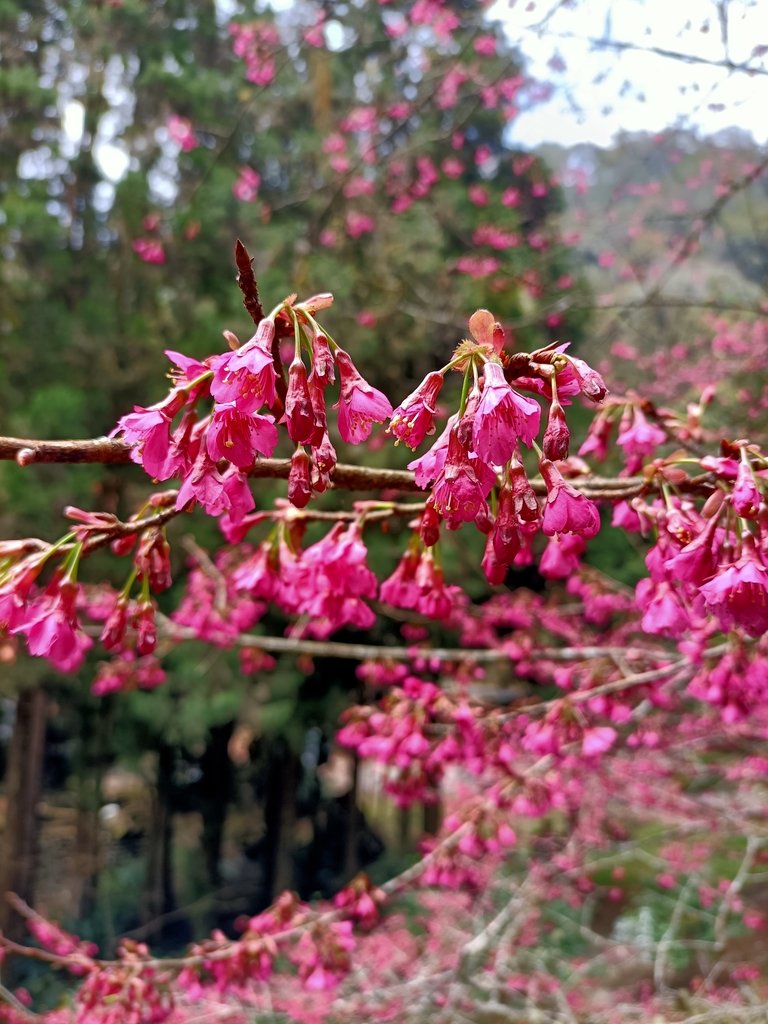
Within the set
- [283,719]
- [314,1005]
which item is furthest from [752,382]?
[314,1005]

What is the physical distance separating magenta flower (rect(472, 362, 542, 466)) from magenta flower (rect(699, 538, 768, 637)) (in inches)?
11.9

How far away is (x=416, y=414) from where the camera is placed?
0.81 m

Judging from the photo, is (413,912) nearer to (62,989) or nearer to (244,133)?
(62,989)

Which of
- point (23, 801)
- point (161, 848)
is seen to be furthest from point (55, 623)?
point (161, 848)

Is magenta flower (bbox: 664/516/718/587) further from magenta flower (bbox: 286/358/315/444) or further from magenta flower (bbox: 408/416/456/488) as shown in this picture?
magenta flower (bbox: 286/358/315/444)

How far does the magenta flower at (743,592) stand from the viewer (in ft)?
2.77

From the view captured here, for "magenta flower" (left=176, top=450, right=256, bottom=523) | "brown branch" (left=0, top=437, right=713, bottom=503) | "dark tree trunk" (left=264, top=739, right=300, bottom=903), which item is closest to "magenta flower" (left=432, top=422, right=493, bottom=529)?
"brown branch" (left=0, top=437, right=713, bottom=503)

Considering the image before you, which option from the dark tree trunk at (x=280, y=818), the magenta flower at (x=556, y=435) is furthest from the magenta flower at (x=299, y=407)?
the dark tree trunk at (x=280, y=818)

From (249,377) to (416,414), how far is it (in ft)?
0.60

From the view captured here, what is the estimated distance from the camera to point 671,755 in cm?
546

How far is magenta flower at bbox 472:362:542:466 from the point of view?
73 centimetres

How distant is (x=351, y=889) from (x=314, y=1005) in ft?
10.2

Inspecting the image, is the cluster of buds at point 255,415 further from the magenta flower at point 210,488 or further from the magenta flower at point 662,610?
the magenta flower at point 662,610

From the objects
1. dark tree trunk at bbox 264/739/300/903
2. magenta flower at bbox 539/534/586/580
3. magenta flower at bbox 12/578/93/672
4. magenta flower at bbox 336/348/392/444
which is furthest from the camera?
dark tree trunk at bbox 264/739/300/903
